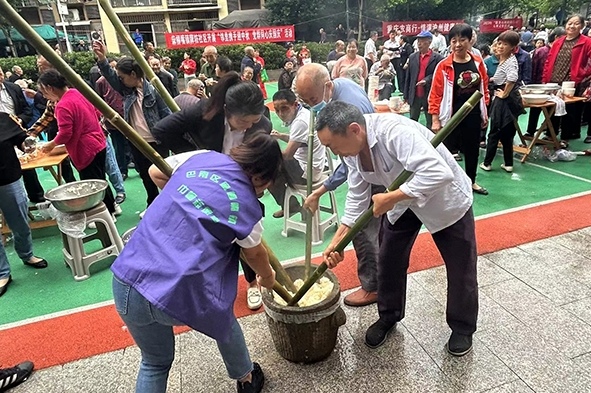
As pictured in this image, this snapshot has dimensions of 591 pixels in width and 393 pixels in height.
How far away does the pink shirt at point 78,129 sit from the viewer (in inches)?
157

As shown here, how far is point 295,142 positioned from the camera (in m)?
3.52

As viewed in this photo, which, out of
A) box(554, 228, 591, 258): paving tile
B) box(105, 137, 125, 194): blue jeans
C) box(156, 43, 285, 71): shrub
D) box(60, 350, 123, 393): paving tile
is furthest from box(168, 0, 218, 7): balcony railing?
box(60, 350, 123, 393): paving tile

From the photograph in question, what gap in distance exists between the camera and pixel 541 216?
4.20 m

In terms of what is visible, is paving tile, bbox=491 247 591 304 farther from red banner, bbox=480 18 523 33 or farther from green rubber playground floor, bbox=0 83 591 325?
red banner, bbox=480 18 523 33

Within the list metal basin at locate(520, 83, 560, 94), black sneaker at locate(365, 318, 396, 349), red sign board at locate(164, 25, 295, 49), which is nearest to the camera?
black sneaker at locate(365, 318, 396, 349)

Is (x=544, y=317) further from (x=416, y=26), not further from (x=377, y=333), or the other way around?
(x=416, y=26)

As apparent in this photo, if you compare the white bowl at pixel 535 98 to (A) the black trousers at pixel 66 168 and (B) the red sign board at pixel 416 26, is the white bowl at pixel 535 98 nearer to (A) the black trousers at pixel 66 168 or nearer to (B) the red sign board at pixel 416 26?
(A) the black trousers at pixel 66 168

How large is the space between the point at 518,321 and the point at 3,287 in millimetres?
4156

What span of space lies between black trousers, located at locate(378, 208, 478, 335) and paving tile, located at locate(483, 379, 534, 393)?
333 millimetres

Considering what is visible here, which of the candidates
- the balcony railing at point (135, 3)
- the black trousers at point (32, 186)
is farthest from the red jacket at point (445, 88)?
the balcony railing at point (135, 3)

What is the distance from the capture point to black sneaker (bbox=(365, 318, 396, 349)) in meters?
2.57

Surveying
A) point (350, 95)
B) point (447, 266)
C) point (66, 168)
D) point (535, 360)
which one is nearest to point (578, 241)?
point (535, 360)

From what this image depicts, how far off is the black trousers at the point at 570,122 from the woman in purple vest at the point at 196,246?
6743 mm

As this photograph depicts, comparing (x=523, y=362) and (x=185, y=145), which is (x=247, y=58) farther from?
(x=523, y=362)
